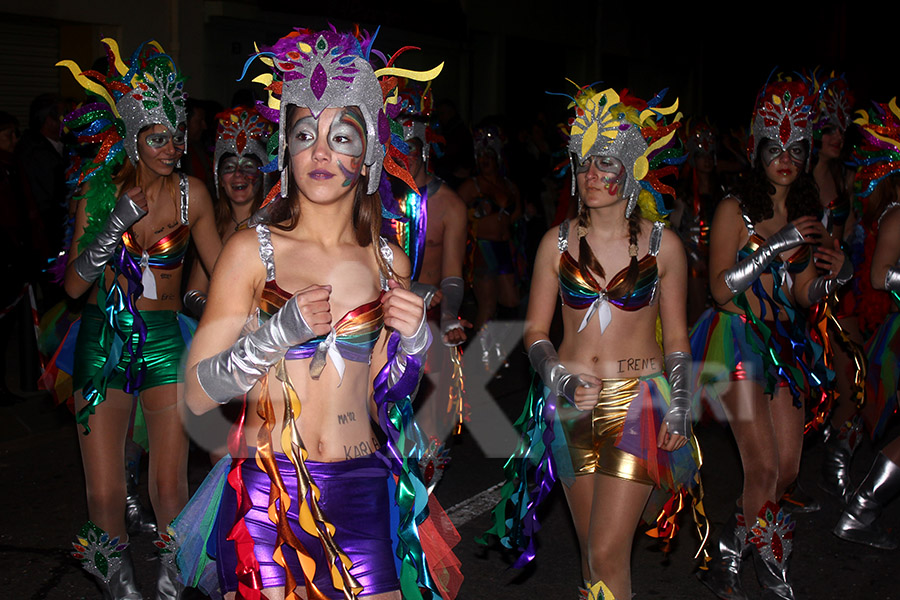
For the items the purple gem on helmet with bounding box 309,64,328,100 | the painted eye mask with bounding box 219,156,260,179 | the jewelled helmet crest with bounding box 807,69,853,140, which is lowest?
the painted eye mask with bounding box 219,156,260,179

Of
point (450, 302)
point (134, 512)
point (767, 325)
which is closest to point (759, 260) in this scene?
point (767, 325)

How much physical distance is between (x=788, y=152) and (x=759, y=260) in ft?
Result: 2.69

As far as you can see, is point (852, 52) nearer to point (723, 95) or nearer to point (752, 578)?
point (723, 95)

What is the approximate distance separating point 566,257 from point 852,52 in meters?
27.3

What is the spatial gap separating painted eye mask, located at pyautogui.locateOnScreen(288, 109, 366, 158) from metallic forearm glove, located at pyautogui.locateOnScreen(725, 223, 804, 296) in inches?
96.6

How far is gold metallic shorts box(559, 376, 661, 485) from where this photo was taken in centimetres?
382

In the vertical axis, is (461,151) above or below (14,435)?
above

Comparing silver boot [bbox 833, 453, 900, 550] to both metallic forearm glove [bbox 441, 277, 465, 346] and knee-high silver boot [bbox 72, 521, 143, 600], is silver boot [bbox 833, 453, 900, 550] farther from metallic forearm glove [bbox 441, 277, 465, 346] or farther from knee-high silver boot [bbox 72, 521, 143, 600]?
knee-high silver boot [bbox 72, 521, 143, 600]

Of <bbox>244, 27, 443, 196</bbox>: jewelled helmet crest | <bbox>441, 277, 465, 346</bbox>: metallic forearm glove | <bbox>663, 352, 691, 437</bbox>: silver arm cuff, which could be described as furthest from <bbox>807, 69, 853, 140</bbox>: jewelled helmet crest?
<bbox>244, 27, 443, 196</bbox>: jewelled helmet crest

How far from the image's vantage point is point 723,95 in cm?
3472

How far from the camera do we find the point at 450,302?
20.1 ft

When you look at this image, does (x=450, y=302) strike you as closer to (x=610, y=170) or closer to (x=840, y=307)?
(x=610, y=170)

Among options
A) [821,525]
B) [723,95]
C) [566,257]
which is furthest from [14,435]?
[723,95]

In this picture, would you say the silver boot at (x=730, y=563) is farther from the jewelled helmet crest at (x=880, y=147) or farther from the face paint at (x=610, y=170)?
the jewelled helmet crest at (x=880, y=147)
